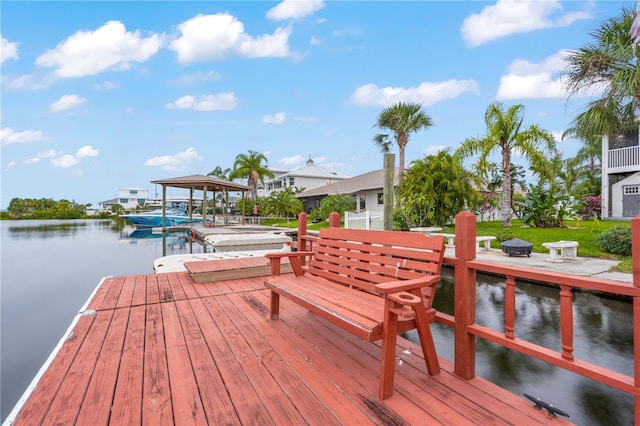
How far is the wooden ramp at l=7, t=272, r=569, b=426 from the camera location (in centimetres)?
156

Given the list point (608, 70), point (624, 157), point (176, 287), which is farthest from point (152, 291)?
point (624, 157)

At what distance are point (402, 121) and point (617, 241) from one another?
12449mm

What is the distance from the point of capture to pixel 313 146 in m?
43.8

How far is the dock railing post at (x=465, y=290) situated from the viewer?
1926 mm

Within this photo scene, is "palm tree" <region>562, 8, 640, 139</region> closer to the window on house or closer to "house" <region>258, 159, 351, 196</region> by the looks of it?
the window on house

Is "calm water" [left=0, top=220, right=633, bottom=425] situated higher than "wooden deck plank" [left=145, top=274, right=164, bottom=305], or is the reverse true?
"wooden deck plank" [left=145, top=274, right=164, bottom=305]

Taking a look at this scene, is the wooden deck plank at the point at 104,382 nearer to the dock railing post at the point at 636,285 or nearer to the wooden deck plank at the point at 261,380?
the wooden deck plank at the point at 261,380

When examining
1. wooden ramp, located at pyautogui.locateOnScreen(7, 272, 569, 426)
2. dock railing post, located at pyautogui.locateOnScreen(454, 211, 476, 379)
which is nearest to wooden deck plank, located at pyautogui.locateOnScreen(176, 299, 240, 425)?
wooden ramp, located at pyautogui.locateOnScreen(7, 272, 569, 426)

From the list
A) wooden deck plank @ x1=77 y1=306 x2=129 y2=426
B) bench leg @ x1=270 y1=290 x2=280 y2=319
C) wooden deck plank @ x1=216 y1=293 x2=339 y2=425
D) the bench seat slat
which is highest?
the bench seat slat

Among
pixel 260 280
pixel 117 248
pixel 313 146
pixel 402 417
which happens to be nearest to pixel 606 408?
pixel 402 417

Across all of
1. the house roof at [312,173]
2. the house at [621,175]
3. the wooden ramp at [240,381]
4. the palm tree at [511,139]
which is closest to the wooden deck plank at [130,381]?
the wooden ramp at [240,381]

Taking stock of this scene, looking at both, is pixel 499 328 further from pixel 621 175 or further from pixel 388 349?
pixel 621 175

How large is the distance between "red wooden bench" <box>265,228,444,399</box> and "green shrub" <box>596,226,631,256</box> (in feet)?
27.3

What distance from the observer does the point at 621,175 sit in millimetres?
15375
